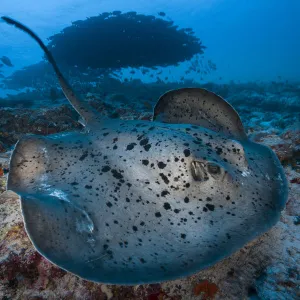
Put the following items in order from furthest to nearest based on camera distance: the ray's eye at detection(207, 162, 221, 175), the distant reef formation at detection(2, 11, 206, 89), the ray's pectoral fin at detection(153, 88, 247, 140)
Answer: the distant reef formation at detection(2, 11, 206, 89) → the ray's pectoral fin at detection(153, 88, 247, 140) → the ray's eye at detection(207, 162, 221, 175)

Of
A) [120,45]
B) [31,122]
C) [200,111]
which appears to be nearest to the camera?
[200,111]

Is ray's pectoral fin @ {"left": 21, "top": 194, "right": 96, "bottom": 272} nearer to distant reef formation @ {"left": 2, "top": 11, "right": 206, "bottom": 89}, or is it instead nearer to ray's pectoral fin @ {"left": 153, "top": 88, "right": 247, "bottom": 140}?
ray's pectoral fin @ {"left": 153, "top": 88, "right": 247, "bottom": 140}

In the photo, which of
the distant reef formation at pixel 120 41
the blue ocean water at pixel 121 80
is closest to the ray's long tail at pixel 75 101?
the blue ocean water at pixel 121 80

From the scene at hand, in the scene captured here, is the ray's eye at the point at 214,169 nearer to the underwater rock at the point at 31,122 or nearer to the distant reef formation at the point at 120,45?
the underwater rock at the point at 31,122

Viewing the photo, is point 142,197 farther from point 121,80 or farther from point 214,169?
point 121,80

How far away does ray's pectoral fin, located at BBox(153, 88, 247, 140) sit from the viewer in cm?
365

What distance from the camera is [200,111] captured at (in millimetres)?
3895

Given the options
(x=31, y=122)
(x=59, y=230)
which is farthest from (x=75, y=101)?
(x=31, y=122)

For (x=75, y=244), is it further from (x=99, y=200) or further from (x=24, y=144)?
(x=24, y=144)

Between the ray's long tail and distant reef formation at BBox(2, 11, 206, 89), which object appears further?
distant reef formation at BBox(2, 11, 206, 89)

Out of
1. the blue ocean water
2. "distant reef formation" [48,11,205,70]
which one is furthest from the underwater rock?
"distant reef formation" [48,11,205,70]

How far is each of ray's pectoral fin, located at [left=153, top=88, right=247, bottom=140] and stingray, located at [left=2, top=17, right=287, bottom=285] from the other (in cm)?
52

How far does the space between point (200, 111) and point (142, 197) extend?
2.21 metres

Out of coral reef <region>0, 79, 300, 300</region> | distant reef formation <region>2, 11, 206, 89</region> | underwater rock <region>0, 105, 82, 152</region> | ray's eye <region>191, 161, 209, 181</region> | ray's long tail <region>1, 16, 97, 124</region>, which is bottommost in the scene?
coral reef <region>0, 79, 300, 300</region>
